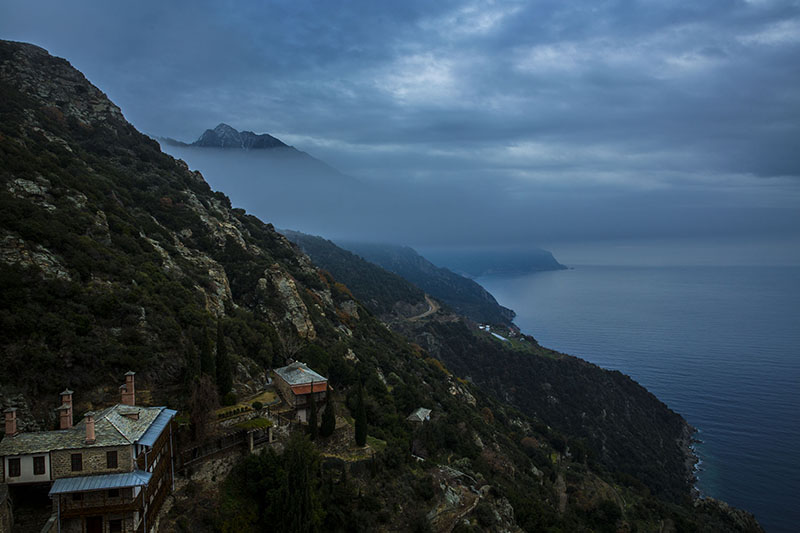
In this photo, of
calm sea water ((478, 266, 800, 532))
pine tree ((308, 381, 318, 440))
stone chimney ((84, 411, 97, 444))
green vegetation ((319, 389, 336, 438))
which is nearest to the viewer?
stone chimney ((84, 411, 97, 444))

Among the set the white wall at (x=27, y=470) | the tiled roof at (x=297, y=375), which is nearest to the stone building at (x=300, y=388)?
the tiled roof at (x=297, y=375)

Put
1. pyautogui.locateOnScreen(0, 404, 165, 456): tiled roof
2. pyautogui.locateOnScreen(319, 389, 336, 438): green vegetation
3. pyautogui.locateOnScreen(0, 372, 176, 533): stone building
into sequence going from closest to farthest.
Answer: pyautogui.locateOnScreen(0, 372, 176, 533): stone building < pyautogui.locateOnScreen(0, 404, 165, 456): tiled roof < pyautogui.locateOnScreen(319, 389, 336, 438): green vegetation

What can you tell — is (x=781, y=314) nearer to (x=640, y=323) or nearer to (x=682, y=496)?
(x=640, y=323)

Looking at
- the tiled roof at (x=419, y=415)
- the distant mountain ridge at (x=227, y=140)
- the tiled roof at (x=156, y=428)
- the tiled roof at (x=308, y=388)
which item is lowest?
the tiled roof at (x=419, y=415)

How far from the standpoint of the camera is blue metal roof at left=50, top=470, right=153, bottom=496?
14.2 m

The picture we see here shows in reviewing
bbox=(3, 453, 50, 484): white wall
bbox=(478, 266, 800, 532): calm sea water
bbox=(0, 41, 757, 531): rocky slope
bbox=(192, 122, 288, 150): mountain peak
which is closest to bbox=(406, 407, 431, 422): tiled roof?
bbox=(0, 41, 757, 531): rocky slope

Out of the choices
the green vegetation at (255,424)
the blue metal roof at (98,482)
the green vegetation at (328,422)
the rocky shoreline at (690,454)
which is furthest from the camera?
the rocky shoreline at (690,454)

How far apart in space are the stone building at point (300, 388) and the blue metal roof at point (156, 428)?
772 cm

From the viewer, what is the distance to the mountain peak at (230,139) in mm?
137000

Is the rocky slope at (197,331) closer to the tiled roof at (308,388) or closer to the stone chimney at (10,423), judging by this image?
the stone chimney at (10,423)

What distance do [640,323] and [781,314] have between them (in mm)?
55549

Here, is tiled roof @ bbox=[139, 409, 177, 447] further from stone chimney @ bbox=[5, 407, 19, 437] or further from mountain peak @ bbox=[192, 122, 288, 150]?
mountain peak @ bbox=[192, 122, 288, 150]

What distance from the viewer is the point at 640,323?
155250 millimetres

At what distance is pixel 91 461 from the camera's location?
1468 centimetres
